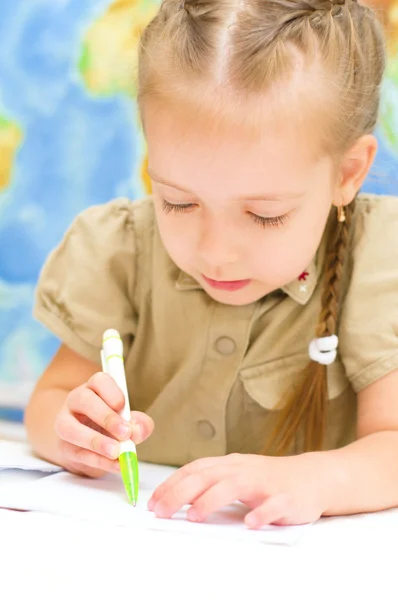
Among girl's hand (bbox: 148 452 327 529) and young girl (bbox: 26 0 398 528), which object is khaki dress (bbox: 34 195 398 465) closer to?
young girl (bbox: 26 0 398 528)

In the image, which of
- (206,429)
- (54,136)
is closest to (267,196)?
(206,429)

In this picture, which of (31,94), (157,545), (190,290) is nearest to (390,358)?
(190,290)

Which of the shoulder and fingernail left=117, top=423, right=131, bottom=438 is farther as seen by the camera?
the shoulder

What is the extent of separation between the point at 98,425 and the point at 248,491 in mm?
196

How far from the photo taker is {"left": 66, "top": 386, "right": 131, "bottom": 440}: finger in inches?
32.1

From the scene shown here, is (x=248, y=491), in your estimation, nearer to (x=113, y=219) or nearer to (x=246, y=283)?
(x=246, y=283)

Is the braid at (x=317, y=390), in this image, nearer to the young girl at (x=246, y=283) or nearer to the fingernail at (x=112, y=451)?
the young girl at (x=246, y=283)

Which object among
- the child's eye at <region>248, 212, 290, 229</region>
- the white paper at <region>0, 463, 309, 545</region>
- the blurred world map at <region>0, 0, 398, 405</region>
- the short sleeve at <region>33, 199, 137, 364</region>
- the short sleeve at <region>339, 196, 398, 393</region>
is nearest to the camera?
the white paper at <region>0, 463, 309, 545</region>

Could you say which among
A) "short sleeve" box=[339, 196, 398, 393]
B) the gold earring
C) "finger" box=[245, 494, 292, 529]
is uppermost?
the gold earring

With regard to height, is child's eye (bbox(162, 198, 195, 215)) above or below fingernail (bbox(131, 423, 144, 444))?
above

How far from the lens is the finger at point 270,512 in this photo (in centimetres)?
75

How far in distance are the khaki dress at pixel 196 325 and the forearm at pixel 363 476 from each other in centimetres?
9

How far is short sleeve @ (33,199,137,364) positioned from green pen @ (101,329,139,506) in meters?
0.13

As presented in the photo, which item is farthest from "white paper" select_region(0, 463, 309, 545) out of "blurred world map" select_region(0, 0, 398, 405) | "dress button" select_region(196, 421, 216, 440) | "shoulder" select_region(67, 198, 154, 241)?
"blurred world map" select_region(0, 0, 398, 405)
